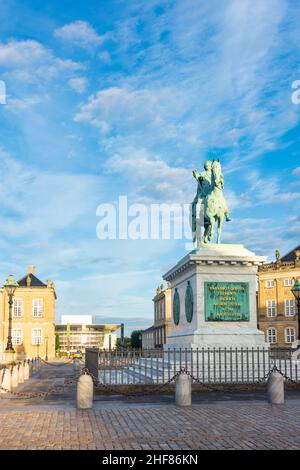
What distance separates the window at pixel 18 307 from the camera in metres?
80.4

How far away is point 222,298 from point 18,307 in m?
64.7

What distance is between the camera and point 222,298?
20328 millimetres

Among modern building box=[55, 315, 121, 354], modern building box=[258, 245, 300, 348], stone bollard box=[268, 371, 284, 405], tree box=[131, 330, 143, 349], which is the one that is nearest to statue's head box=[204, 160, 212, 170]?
stone bollard box=[268, 371, 284, 405]

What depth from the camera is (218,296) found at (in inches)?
798

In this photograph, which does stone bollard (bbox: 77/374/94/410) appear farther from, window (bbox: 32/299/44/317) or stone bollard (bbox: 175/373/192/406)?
window (bbox: 32/299/44/317)

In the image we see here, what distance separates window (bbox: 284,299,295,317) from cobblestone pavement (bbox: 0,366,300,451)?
2186 inches

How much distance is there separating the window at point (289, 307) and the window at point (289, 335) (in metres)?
1.88

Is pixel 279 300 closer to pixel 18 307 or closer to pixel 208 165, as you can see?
pixel 18 307

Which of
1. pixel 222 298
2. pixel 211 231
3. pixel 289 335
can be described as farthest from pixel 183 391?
pixel 289 335

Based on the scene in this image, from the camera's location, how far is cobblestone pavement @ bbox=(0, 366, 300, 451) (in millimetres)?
9172

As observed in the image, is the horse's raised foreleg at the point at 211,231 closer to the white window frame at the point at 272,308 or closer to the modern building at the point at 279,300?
the modern building at the point at 279,300

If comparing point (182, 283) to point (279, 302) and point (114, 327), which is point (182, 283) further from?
point (114, 327)

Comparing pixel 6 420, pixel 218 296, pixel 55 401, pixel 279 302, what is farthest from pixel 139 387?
pixel 279 302
